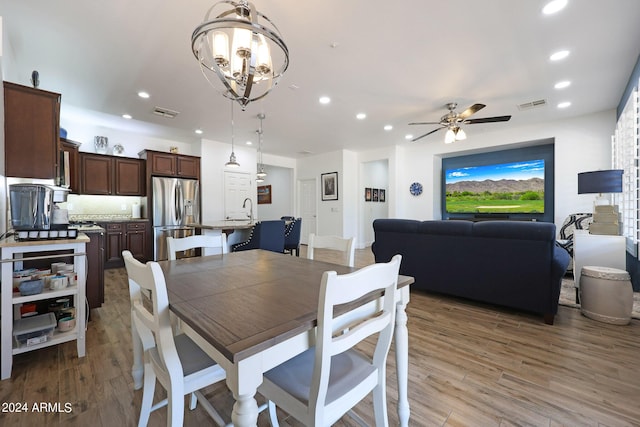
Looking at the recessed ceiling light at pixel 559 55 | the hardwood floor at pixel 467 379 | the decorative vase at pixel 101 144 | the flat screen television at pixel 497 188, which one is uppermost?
the recessed ceiling light at pixel 559 55

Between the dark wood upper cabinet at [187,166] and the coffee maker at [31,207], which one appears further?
the dark wood upper cabinet at [187,166]

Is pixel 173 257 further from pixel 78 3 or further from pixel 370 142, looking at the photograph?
pixel 370 142

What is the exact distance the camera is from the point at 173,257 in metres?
1.86

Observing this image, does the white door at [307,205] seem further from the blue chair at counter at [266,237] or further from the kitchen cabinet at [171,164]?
the blue chair at counter at [266,237]

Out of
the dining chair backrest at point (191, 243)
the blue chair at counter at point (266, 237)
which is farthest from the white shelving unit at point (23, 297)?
the blue chair at counter at point (266, 237)

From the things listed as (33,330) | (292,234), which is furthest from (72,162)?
(292,234)

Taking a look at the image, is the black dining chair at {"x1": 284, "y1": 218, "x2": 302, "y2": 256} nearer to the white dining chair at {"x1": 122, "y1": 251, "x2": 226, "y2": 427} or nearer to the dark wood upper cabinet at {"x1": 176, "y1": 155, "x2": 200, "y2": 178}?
the dark wood upper cabinet at {"x1": 176, "y1": 155, "x2": 200, "y2": 178}

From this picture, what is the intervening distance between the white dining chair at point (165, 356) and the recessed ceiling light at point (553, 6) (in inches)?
124

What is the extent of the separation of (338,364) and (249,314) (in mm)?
464

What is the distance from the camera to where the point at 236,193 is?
6.72 m

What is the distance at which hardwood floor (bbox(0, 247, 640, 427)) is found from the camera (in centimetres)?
139

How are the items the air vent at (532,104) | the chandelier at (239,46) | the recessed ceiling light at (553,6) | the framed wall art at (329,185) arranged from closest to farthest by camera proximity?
the chandelier at (239,46), the recessed ceiling light at (553,6), the air vent at (532,104), the framed wall art at (329,185)

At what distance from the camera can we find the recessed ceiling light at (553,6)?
2.05 meters

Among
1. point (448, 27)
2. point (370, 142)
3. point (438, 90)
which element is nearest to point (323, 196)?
point (370, 142)
